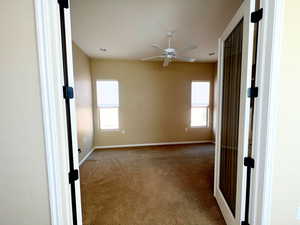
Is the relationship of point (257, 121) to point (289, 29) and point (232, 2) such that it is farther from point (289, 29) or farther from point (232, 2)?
point (232, 2)

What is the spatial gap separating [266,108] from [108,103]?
13.4ft

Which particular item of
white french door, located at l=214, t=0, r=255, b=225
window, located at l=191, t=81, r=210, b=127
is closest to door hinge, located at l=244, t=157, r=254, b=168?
white french door, located at l=214, t=0, r=255, b=225

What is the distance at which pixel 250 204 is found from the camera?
119 centimetres

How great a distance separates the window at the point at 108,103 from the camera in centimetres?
438

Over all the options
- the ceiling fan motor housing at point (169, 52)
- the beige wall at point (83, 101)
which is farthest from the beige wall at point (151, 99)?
the ceiling fan motor housing at point (169, 52)

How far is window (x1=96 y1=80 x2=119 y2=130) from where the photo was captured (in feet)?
14.4

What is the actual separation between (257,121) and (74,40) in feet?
11.7

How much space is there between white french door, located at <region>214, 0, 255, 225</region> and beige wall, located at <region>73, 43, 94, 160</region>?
2.97 m

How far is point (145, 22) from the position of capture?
2.32m

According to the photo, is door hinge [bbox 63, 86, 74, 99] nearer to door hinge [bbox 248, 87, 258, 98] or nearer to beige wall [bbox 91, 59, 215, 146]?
door hinge [bbox 248, 87, 258, 98]

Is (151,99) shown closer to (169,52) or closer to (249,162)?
(169,52)

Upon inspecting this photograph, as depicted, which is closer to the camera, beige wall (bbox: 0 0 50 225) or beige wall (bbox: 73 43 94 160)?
beige wall (bbox: 0 0 50 225)

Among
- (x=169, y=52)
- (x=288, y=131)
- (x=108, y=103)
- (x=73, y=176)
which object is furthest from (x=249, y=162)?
(x=108, y=103)

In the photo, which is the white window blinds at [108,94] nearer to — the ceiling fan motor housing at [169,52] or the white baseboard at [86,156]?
the white baseboard at [86,156]
